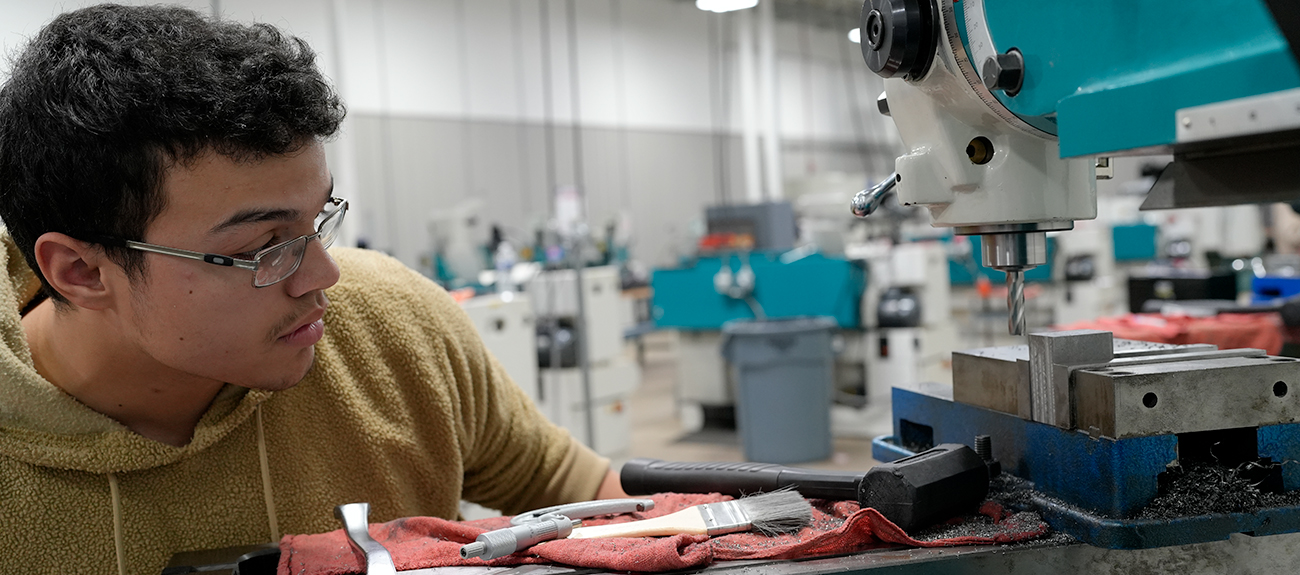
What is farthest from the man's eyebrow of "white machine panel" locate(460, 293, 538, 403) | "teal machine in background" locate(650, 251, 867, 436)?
"teal machine in background" locate(650, 251, 867, 436)

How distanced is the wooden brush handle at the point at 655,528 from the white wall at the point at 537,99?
3.51m

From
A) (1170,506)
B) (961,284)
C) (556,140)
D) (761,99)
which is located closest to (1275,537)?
(1170,506)

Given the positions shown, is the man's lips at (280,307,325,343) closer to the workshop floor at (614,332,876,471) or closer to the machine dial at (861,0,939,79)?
the machine dial at (861,0,939,79)

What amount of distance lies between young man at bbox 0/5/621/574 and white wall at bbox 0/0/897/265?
310 cm

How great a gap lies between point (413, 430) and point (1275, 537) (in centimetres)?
89

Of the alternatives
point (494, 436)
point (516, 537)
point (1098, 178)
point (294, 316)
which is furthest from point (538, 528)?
point (1098, 178)

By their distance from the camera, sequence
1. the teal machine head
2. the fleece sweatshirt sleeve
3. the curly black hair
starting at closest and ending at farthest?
the teal machine head < the curly black hair < the fleece sweatshirt sleeve

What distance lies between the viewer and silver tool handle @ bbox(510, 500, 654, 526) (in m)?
0.80

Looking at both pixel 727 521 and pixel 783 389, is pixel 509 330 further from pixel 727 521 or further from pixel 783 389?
pixel 727 521

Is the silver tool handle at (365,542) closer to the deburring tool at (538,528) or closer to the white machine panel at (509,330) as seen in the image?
the deburring tool at (538,528)

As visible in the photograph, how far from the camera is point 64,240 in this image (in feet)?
2.72

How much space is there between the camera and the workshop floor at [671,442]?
3.89 meters

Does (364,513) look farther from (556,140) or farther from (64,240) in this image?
(556,140)

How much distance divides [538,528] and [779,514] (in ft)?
0.66
